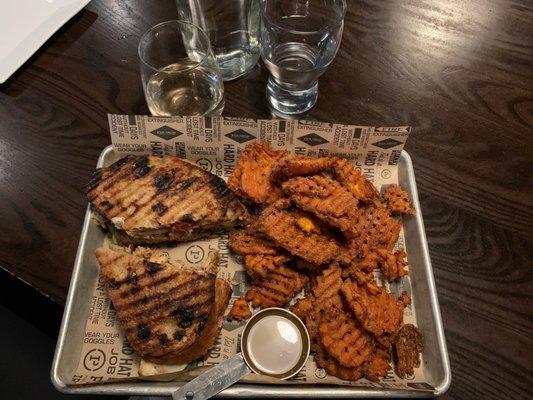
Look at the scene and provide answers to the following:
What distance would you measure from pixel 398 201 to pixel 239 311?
2.22 feet

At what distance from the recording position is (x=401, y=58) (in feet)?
6.99

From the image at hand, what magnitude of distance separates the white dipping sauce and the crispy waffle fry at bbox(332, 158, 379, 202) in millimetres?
504

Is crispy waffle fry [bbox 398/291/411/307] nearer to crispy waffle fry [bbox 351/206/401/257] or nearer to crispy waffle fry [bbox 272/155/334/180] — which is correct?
crispy waffle fry [bbox 351/206/401/257]

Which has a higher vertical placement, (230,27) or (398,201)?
(230,27)

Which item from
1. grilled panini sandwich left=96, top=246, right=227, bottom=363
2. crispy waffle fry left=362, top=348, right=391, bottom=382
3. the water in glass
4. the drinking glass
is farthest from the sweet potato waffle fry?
the drinking glass

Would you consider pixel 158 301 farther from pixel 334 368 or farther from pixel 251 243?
pixel 334 368

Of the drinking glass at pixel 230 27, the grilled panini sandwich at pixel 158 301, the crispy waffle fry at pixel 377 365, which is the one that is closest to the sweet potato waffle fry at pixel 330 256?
the crispy waffle fry at pixel 377 365

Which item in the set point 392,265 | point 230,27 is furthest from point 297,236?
point 230,27

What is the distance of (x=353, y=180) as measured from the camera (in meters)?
1.60

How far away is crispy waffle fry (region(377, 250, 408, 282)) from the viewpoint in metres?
1.53

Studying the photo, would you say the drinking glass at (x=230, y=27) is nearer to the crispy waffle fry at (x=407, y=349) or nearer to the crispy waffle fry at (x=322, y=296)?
the crispy waffle fry at (x=322, y=296)

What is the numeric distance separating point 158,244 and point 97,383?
1.73 ft

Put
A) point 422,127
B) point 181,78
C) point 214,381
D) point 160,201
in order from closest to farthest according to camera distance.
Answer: point 214,381 < point 160,201 < point 181,78 < point 422,127

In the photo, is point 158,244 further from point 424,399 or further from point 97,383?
point 424,399
